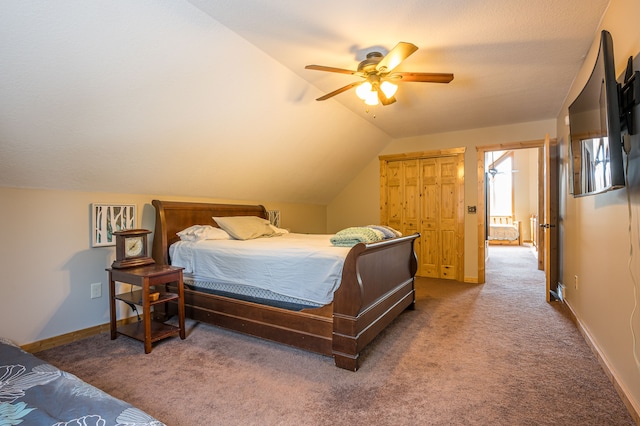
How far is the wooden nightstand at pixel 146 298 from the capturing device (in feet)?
7.84

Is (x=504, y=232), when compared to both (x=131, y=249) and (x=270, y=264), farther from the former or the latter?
(x=131, y=249)

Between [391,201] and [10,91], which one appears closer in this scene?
[10,91]

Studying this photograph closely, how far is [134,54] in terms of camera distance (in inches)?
81.2

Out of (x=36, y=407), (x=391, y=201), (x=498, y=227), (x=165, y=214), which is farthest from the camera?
(x=498, y=227)

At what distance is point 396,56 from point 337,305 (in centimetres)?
176

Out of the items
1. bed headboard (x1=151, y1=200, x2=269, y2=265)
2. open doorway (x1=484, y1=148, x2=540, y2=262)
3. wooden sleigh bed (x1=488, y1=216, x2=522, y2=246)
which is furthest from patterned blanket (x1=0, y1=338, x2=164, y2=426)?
wooden sleigh bed (x1=488, y1=216, x2=522, y2=246)

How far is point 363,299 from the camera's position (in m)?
2.23

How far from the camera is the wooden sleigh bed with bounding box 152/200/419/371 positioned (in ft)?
7.11

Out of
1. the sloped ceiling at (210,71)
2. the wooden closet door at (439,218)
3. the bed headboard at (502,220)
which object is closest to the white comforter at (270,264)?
the sloped ceiling at (210,71)

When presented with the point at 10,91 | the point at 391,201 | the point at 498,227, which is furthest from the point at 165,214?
the point at 498,227

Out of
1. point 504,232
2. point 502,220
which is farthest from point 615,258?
point 502,220

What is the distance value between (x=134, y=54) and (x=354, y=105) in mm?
2441

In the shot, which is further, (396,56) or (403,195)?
(403,195)

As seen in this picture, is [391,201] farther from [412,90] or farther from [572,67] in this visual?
[572,67]
